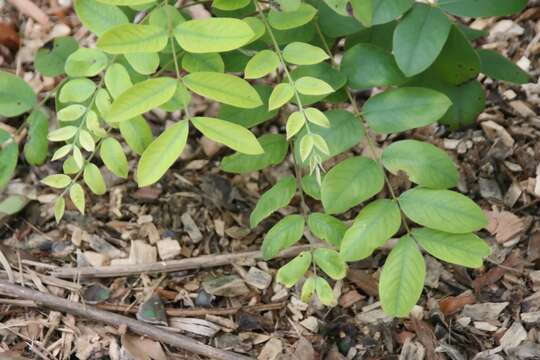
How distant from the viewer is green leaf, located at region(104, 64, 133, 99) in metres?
1.30

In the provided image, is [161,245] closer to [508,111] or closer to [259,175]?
[259,175]

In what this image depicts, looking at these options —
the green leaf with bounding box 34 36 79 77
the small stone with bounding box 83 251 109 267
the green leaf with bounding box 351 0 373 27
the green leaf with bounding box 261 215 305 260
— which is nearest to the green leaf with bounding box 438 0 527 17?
the green leaf with bounding box 351 0 373 27

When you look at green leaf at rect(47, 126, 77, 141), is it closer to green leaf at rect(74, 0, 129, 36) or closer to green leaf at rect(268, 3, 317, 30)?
green leaf at rect(74, 0, 129, 36)

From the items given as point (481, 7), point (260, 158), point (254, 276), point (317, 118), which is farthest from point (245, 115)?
point (481, 7)

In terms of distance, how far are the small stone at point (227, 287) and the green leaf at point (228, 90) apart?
0.57 meters

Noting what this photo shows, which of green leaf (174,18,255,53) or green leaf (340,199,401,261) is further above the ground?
green leaf (174,18,255,53)

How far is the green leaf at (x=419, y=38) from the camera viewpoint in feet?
4.33

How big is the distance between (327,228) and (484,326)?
1.54 feet

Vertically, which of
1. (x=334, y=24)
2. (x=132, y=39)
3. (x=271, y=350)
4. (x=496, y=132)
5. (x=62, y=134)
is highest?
(x=132, y=39)

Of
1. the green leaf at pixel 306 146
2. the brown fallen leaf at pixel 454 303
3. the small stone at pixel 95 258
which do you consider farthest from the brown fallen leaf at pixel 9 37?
the brown fallen leaf at pixel 454 303

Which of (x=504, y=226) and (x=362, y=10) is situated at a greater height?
(x=362, y=10)

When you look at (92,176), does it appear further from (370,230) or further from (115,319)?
(370,230)

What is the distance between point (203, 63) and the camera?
1338 mm

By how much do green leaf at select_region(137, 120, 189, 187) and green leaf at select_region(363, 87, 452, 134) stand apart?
0.40m
